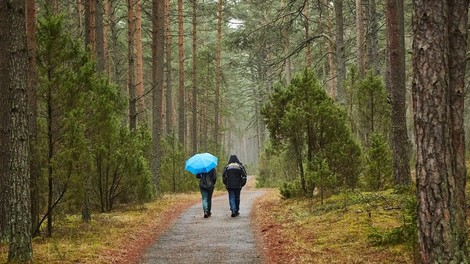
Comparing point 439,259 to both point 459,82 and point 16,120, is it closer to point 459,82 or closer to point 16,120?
point 459,82

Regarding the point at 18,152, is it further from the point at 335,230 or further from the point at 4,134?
the point at 335,230

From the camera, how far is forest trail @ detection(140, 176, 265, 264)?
851 cm

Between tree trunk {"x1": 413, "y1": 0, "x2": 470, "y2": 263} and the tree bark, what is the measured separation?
6.38 metres

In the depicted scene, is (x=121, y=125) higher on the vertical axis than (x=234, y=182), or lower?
higher

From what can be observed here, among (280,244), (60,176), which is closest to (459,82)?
(280,244)

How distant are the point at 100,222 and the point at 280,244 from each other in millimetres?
4869

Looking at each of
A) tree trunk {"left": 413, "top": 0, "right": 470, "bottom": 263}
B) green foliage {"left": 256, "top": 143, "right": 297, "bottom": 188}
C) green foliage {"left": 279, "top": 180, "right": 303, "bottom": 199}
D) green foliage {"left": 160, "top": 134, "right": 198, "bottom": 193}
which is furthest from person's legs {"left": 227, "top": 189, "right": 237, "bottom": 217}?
green foliage {"left": 256, "top": 143, "right": 297, "bottom": 188}

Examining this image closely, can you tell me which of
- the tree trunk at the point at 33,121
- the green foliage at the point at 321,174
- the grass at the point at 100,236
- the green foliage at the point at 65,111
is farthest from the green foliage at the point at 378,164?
the tree trunk at the point at 33,121

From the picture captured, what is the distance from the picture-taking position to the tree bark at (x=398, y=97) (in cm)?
1145

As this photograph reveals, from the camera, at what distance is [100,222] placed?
1189 centimetres

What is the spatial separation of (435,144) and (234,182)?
9186 mm

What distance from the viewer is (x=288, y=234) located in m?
9.90

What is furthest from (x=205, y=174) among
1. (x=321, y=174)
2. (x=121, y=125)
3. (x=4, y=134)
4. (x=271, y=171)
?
(x=271, y=171)

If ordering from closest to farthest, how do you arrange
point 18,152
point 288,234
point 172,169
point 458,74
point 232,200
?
point 458,74 → point 18,152 → point 288,234 → point 232,200 → point 172,169
